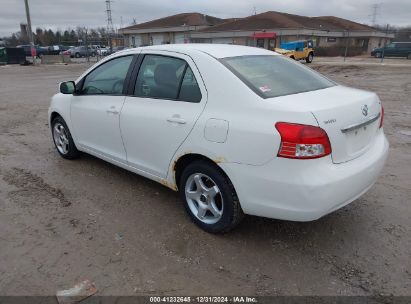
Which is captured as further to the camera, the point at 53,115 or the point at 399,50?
the point at 399,50

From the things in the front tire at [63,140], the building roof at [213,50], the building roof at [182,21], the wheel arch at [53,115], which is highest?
the building roof at [182,21]

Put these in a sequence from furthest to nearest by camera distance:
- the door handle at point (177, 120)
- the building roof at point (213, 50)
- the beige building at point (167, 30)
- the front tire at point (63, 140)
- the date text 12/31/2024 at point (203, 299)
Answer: the beige building at point (167, 30), the front tire at point (63, 140), the building roof at point (213, 50), the door handle at point (177, 120), the date text 12/31/2024 at point (203, 299)

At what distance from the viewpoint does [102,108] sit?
14.6 feet

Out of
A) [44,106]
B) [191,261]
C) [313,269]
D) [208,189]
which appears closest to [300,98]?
[208,189]

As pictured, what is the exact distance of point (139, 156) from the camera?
4.05 m

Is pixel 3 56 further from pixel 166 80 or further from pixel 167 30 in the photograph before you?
pixel 166 80

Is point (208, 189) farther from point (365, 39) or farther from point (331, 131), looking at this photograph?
point (365, 39)

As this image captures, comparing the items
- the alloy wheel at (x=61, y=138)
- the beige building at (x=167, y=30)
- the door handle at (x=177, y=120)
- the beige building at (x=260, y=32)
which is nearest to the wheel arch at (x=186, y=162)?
the door handle at (x=177, y=120)

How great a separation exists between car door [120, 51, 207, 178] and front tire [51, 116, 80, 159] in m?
1.64

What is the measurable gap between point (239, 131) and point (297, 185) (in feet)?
2.00

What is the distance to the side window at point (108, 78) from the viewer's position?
4316mm

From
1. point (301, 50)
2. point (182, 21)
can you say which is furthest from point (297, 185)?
point (182, 21)

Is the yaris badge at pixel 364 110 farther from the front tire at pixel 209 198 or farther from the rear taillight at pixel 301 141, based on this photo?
the front tire at pixel 209 198

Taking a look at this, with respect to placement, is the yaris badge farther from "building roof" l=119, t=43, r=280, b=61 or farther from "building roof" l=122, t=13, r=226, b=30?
"building roof" l=122, t=13, r=226, b=30
